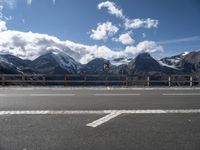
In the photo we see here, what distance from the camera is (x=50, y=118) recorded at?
26.2 ft

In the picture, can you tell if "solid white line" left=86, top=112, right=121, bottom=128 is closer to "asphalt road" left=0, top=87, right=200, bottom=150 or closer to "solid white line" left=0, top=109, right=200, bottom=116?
"asphalt road" left=0, top=87, right=200, bottom=150

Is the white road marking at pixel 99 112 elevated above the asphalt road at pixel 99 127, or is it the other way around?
the white road marking at pixel 99 112

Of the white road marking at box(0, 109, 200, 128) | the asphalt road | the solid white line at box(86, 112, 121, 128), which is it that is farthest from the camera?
the white road marking at box(0, 109, 200, 128)

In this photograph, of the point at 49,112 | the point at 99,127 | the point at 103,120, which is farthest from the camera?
the point at 49,112

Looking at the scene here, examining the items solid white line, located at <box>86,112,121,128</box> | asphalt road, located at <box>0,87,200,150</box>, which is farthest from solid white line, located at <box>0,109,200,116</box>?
solid white line, located at <box>86,112,121,128</box>

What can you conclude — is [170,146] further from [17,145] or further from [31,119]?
[31,119]

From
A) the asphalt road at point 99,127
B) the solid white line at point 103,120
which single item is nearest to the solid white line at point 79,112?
the asphalt road at point 99,127

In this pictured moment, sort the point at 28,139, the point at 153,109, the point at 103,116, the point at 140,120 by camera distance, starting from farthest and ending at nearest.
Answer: the point at 153,109 < the point at 103,116 < the point at 140,120 < the point at 28,139

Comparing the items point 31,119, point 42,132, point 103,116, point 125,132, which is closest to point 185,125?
point 125,132

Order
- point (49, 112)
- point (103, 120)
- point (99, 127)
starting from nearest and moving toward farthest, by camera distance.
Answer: point (99, 127), point (103, 120), point (49, 112)

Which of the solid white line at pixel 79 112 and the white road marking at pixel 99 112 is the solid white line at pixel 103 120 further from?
the solid white line at pixel 79 112

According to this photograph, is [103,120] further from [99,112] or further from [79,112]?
[79,112]

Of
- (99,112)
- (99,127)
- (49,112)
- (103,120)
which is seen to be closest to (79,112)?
(99,112)

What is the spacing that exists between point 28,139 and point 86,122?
1882 mm
